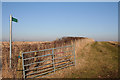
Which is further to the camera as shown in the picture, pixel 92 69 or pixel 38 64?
pixel 92 69

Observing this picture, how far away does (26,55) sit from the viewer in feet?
17.3

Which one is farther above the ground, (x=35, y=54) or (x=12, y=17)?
(x=12, y=17)

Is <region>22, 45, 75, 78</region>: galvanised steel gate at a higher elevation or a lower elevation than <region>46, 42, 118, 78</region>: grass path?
higher

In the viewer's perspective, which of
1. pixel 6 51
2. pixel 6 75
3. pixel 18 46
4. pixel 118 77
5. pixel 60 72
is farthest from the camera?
pixel 60 72

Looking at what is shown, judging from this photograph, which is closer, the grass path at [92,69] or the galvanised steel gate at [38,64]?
the galvanised steel gate at [38,64]

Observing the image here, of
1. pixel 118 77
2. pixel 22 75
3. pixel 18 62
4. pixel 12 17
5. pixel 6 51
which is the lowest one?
pixel 118 77

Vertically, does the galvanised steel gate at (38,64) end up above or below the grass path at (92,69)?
above

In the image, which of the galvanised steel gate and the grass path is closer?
the galvanised steel gate

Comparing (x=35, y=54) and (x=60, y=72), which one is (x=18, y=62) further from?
(x=60, y=72)

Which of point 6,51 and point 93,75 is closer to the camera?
→ point 6,51

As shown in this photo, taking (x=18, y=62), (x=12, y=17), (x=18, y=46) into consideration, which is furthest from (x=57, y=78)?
(x=12, y=17)

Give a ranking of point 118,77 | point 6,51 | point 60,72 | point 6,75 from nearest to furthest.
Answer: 1. point 6,75
2. point 6,51
3. point 118,77
4. point 60,72

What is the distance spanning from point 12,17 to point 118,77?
21.2 feet

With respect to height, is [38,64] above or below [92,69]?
above
